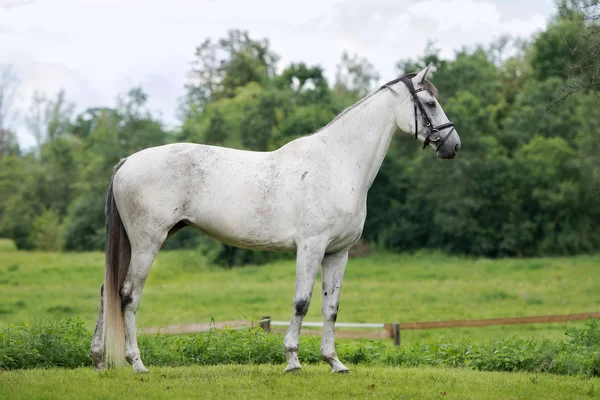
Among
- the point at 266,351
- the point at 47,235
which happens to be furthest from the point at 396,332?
the point at 47,235

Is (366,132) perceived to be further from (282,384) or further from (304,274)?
(282,384)

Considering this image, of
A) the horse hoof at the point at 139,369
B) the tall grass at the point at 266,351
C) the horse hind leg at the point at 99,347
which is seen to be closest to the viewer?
the horse hoof at the point at 139,369

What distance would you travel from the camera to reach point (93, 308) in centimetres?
1988

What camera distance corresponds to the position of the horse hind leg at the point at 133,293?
723cm

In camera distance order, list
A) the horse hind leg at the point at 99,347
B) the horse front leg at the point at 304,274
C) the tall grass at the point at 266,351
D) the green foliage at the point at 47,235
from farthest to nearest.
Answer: the green foliage at the point at 47,235, the tall grass at the point at 266,351, the horse hind leg at the point at 99,347, the horse front leg at the point at 304,274

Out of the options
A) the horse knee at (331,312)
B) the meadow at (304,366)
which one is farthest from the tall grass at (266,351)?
the horse knee at (331,312)

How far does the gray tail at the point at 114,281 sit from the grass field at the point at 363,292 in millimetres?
6951

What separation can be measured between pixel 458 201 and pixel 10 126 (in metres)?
34.3

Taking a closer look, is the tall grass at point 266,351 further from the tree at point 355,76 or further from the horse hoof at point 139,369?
the tree at point 355,76

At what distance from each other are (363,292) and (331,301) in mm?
16268

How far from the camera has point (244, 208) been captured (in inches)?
285

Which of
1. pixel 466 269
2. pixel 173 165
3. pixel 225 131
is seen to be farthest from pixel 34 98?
pixel 173 165

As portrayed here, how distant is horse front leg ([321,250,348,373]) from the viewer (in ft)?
24.7

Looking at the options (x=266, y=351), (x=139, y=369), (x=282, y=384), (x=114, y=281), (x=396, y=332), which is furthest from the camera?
(x=396, y=332)
